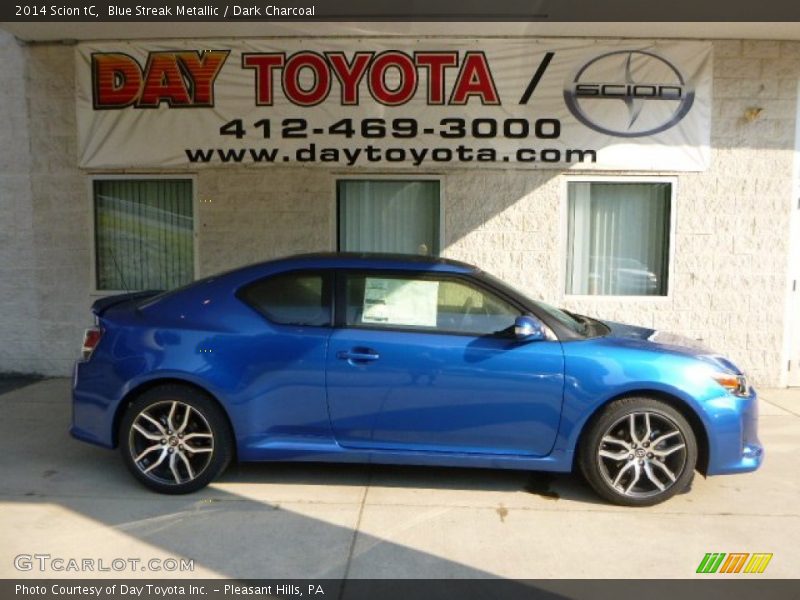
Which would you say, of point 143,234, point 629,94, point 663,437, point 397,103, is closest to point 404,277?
point 663,437

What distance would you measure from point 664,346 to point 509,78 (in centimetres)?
399

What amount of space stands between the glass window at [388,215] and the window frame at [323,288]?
10.6 ft

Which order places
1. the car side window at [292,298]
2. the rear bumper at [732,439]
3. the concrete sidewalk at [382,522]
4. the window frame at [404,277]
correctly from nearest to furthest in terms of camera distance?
the concrete sidewalk at [382,522] → the rear bumper at [732,439] → the window frame at [404,277] → the car side window at [292,298]

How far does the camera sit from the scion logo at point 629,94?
7164 mm

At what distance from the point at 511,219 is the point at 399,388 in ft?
12.3

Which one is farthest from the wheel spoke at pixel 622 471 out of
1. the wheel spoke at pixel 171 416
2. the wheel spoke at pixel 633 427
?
the wheel spoke at pixel 171 416

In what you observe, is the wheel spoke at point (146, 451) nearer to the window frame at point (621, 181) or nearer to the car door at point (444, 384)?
the car door at point (444, 384)

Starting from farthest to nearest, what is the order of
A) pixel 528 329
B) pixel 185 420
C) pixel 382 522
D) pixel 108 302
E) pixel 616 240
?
pixel 616 240 → pixel 108 302 → pixel 185 420 → pixel 528 329 → pixel 382 522

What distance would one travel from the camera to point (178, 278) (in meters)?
7.75

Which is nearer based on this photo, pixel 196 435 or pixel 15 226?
pixel 196 435

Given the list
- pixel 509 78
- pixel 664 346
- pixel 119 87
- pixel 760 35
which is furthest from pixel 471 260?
pixel 119 87

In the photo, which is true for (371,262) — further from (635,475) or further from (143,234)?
(143,234)

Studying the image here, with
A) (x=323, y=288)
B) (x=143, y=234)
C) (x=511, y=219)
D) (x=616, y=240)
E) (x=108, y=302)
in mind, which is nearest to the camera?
(x=323, y=288)

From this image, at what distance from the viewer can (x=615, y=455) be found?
4.15 m
